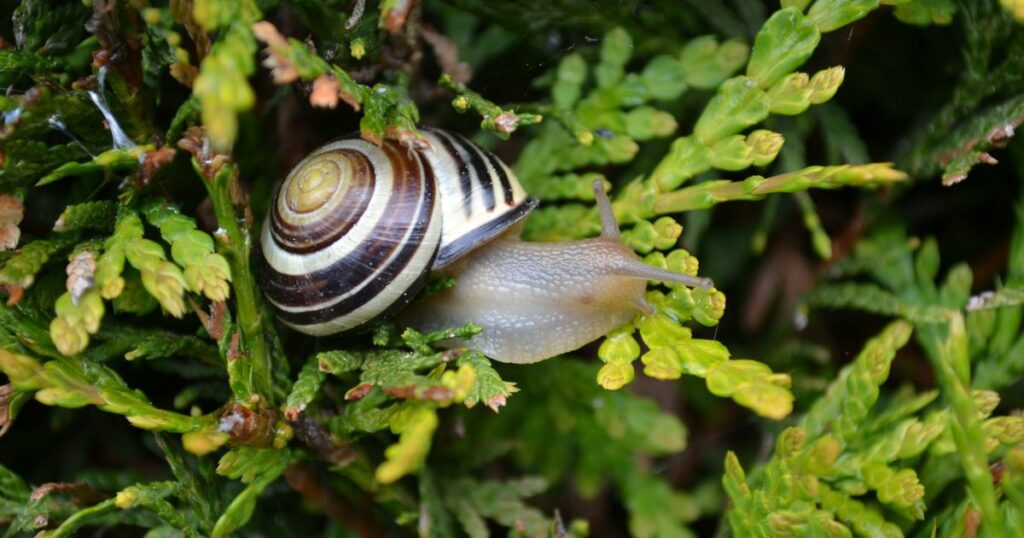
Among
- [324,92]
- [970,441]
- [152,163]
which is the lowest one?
[970,441]

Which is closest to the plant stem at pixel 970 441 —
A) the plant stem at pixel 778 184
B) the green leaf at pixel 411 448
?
the plant stem at pixel 778 184

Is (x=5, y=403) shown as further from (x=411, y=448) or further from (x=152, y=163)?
(x=411, y=448)

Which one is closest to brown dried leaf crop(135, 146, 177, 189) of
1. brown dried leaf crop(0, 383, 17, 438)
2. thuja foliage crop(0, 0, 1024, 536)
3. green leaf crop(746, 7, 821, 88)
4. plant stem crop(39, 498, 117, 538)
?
thuja foliage crop(0, 0, 1024, 536)

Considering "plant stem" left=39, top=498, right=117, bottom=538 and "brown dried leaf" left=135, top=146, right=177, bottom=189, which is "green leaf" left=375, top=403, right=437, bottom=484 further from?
"brown dried leaf" left=135, top=146, right=177, bottom=189

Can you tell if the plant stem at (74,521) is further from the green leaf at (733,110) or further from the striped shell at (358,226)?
the green leaf at (733,110)

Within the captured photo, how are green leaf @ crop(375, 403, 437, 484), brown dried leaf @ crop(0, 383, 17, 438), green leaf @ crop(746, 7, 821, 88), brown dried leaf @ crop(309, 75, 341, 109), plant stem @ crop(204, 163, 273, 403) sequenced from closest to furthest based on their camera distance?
green leaf @ crop(375, 403, 437, 484), brown dried leaf @ crop(309, 75, 341, 109), brown dried leaf @ crop(0, 383, 17, 438), plant stem @ crop(204, 163, 273, 403), green leaf @ crop(746, 7, 821, 88)

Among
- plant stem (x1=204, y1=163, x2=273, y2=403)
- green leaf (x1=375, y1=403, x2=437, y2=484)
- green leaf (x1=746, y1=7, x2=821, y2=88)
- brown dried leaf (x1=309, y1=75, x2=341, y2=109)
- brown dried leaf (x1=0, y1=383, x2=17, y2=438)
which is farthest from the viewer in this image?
green leaf (x1=746, y1=7, x2=821, y2=88)

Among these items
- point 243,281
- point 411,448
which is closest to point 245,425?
point 243,281

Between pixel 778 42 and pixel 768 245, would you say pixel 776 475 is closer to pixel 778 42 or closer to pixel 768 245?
pixel 778 42
